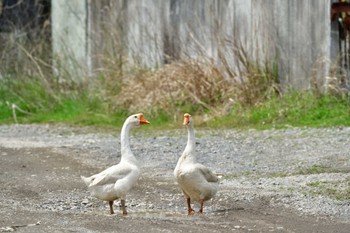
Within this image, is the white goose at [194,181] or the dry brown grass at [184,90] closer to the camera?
the white goose at [194,181]

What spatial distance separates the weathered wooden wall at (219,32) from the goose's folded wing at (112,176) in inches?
287

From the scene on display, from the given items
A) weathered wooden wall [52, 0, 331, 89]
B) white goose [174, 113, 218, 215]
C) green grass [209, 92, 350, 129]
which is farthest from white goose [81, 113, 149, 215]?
weathered wooden wall [52, 0, 331, 89]

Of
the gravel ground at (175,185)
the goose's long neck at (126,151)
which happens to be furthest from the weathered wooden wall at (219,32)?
the goose's long neck at (126,151)

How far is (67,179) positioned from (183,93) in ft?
20.5

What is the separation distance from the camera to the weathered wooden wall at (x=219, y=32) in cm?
1653

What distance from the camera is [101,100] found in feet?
61.3

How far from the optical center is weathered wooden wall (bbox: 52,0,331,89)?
651 inches

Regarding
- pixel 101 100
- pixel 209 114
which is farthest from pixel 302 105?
pixel 101 100

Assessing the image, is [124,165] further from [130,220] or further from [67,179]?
[67,179]

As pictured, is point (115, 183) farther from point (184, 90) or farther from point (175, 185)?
point (184, 90)

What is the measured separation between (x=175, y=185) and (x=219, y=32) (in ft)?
24.1

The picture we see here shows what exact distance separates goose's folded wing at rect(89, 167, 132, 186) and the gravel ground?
0.94ft

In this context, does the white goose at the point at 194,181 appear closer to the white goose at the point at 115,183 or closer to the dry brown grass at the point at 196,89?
the white goose at the point at 115,183

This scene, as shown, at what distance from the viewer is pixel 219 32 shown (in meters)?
17.9
